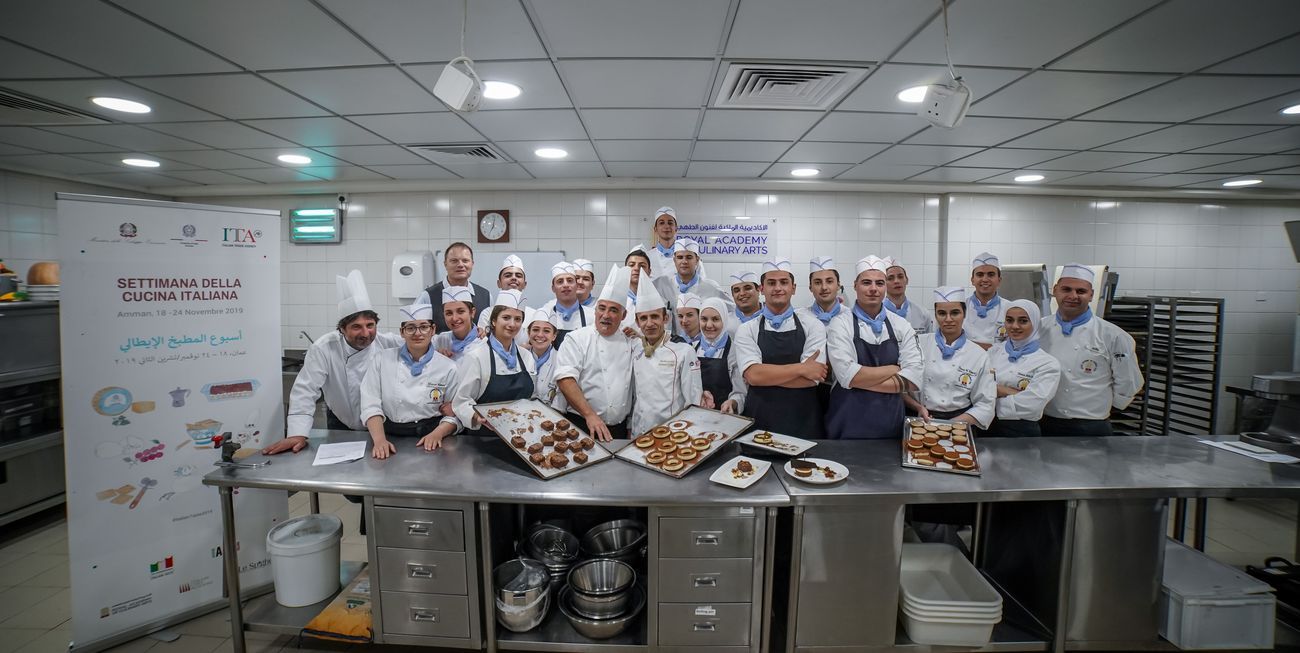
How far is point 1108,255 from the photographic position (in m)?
5.67

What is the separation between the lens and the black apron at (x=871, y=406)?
2678mm

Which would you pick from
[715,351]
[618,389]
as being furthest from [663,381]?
[715,351]

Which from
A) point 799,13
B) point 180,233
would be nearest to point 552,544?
point 180,233

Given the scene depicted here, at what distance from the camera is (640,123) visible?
3438mm

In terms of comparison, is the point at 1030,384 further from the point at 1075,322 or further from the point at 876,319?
the point at 876,319

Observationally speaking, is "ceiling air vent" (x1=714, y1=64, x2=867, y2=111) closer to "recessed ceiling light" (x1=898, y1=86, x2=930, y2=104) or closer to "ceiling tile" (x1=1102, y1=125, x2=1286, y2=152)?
"recessed ceiling light" (x1=898, y1=86, x2=930, y2=104)

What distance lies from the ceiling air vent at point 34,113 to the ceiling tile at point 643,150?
142 inches

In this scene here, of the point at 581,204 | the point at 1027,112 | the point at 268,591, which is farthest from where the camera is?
the point at 581,204

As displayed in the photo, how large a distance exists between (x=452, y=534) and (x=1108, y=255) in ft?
24.5

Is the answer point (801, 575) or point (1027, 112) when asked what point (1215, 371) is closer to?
point (1027, 112)

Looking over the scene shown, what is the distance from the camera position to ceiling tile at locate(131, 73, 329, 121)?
109 inches

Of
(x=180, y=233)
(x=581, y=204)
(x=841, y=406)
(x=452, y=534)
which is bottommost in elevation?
(x=452, y=534)

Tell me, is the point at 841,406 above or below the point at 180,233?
below

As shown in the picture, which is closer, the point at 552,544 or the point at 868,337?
the point at 552,544
